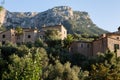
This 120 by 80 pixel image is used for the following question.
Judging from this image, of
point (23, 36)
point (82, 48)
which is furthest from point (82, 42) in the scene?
point (23, 36)

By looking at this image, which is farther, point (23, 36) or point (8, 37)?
point (8, 37)

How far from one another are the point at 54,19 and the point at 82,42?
78280 millimetres

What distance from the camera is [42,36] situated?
270 ft

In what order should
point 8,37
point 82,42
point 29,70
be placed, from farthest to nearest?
point 8,37 < point 82,42 < point 29,70

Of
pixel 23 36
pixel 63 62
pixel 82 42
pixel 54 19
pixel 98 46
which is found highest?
pixel 54 19

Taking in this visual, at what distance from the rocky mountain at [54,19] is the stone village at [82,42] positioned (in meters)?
53.1

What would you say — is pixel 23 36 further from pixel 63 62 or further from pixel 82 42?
pixel 63 62

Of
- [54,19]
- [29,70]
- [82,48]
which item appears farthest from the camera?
[54,19]

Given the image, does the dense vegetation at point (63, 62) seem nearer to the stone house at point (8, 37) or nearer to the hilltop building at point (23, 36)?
the hilltop building at point (23, 36)

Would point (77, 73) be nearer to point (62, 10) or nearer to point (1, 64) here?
point (1, 64)

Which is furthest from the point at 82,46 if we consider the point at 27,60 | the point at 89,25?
the point at 89,25

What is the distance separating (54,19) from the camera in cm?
15225

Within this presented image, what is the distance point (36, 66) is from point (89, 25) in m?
134

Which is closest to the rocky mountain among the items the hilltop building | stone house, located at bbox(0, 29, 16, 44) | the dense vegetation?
the hilltop building
